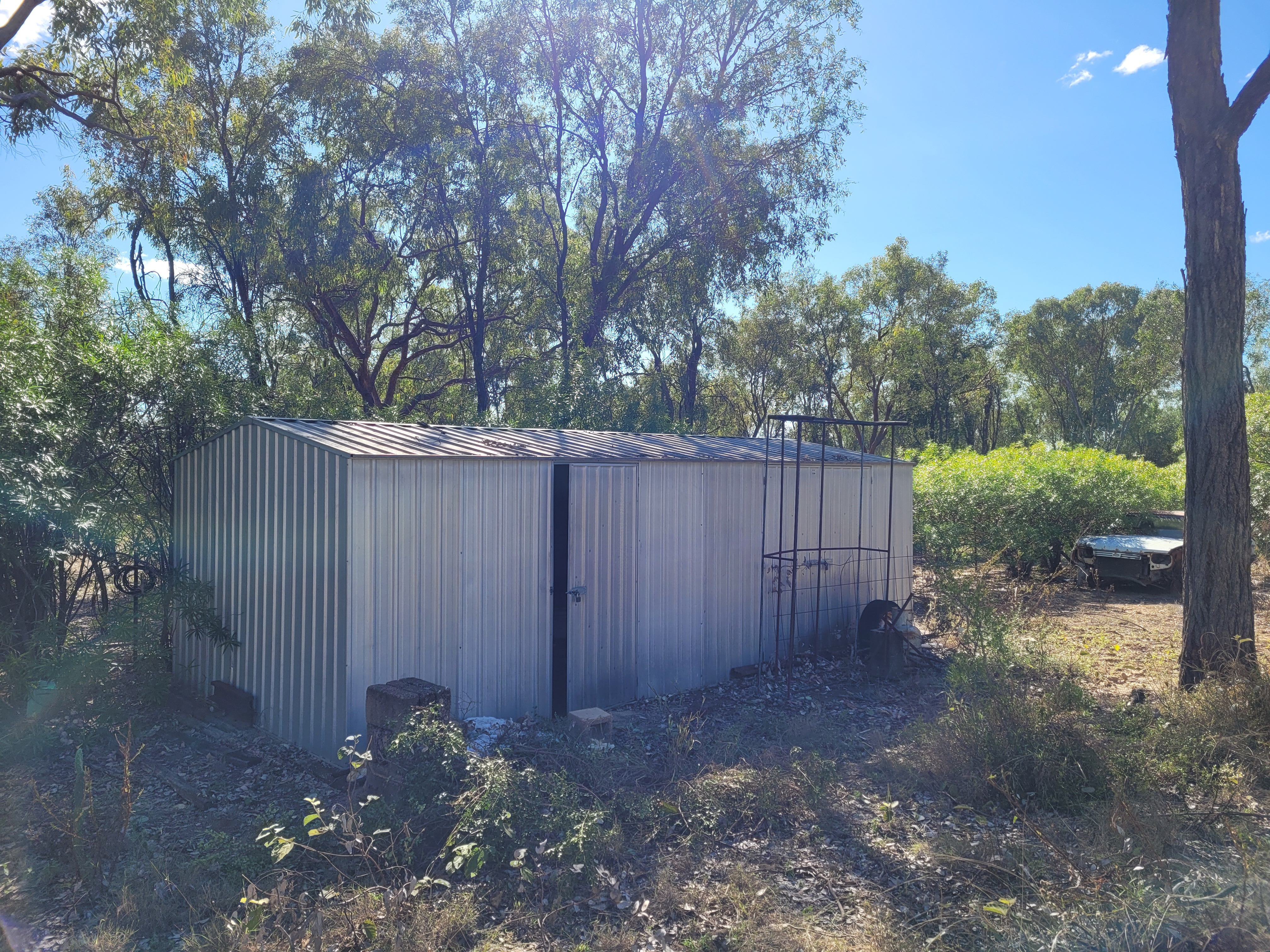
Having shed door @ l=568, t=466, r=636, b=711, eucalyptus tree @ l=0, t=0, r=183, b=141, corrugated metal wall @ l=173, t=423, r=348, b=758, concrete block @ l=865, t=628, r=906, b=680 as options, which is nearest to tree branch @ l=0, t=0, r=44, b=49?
eucalyptus tree @ l=0, t=0, r=183, b=141

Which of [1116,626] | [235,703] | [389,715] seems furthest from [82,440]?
[1116,626]

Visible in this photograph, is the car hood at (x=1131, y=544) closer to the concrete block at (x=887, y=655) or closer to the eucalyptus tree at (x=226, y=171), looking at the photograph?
the concrete block at (x=887, y=655)

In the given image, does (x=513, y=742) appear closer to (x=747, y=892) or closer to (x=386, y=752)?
(x=386, y=752)

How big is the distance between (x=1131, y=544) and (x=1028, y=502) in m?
1.75

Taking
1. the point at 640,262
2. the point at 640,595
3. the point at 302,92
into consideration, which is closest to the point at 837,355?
the point at 640,262

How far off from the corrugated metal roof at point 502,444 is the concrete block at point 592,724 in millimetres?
2072

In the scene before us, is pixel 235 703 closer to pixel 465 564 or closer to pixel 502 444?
pixel 465 564

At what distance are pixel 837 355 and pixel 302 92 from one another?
18.2 meters

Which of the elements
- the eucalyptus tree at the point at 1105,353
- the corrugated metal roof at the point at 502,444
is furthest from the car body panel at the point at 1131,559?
the eucalyptus tree at the point at 1105,353

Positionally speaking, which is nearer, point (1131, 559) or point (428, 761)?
point (428, 761)

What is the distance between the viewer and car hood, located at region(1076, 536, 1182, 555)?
40.3 ft

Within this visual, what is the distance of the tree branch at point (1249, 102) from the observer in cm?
614

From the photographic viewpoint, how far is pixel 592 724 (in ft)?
19.6

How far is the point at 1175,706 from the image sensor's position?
5637 millimetres
